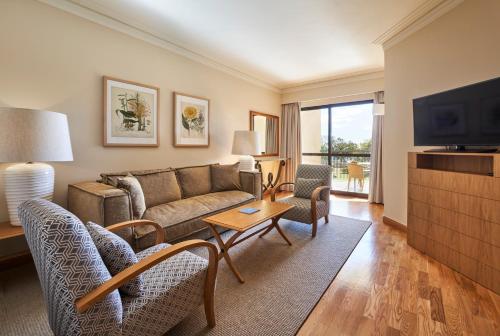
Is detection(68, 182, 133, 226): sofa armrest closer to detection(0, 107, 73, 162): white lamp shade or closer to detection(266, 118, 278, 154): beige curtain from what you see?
detection(0, 107, 73, 162): white lamp shade

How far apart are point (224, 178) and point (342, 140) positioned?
339 cm

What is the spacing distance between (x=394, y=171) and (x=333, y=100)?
9.28 feet

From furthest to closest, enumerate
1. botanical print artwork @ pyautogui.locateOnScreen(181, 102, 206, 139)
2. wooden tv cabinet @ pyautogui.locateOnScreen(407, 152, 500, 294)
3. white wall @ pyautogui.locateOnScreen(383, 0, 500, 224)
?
1. botanical print artwork @ pyautogui.locateOnScreen(181, 102, 206, 139)
2. white wall @ pyautogui.locateOnScreen(383, 0, 500, 224)
3. wooden tv cabinet @ pyautogui.locateOnScreen(407, 152, 500, 294)

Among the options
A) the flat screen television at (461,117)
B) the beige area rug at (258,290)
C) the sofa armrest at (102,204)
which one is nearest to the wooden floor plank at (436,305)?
the beige area rug at (258,290)

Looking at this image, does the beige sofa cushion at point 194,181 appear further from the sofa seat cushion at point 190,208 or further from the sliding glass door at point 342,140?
the sliding glass door at point 342,140

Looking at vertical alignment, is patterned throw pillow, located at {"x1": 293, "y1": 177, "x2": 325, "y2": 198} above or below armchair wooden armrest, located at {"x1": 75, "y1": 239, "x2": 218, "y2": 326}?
above

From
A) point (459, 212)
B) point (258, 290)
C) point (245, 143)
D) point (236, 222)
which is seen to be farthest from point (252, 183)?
point (459, 212)

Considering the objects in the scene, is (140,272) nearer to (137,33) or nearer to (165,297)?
(165,297)

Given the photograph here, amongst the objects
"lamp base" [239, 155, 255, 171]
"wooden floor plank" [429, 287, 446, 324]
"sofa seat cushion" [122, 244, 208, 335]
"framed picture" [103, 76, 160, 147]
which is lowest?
"wooden floor plank" [429, 287, 446, 324]

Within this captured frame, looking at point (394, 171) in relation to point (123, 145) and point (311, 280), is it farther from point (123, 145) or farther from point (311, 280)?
point (123, 145)

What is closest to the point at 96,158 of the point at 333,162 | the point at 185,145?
the point at 185,145

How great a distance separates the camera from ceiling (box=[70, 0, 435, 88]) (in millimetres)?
2582

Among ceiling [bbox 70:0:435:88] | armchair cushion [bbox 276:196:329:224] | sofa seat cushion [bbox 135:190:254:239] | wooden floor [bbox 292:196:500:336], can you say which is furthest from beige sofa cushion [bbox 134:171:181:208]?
wooden floor [bbox 292:196:500:336]

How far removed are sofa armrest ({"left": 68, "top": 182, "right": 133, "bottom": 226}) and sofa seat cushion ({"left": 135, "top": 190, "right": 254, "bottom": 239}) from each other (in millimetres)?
230
